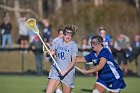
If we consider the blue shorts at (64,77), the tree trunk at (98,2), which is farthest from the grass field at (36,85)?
the tree trunk at (98,2)

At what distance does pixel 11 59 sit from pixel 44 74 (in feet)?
9.57

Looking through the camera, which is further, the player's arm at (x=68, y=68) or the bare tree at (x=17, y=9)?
the bare tree at (x=17, y=9)

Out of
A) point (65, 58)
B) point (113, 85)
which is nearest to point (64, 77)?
point (65, 58)

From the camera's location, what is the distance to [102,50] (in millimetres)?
13352

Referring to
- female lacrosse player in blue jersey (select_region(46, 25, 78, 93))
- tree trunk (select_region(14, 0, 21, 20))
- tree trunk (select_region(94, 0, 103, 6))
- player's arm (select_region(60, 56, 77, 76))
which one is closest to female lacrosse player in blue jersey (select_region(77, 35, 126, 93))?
player's arm (select_region(60, 56, 77, 76))

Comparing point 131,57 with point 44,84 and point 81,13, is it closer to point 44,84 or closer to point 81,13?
point 44,84

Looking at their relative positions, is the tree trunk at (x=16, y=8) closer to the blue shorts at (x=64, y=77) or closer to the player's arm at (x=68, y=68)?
the blue shorts at (x=64, y=77)

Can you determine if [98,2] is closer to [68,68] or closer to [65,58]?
[65,58]

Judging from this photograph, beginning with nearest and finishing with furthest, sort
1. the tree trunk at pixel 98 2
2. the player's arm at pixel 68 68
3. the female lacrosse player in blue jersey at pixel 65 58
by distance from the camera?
the player's arm at pixel 68 68 → the female lacrosse player in blue jersey at pixel 65 58 → the tree trunk at pixel 98 2

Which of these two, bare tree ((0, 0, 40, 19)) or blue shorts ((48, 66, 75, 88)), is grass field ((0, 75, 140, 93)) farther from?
bare tree ((0, 0, 40, 19))

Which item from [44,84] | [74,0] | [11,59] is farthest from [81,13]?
[44,84]

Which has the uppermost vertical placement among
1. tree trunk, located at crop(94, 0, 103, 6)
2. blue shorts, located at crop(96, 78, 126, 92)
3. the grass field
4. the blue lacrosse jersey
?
tree trunk, located at crop(94, 0, 103, 6)

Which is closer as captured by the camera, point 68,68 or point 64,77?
point 68,68

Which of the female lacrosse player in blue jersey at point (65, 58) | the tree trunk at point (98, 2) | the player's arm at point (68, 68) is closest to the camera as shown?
the player's arm at point (68, 68)
